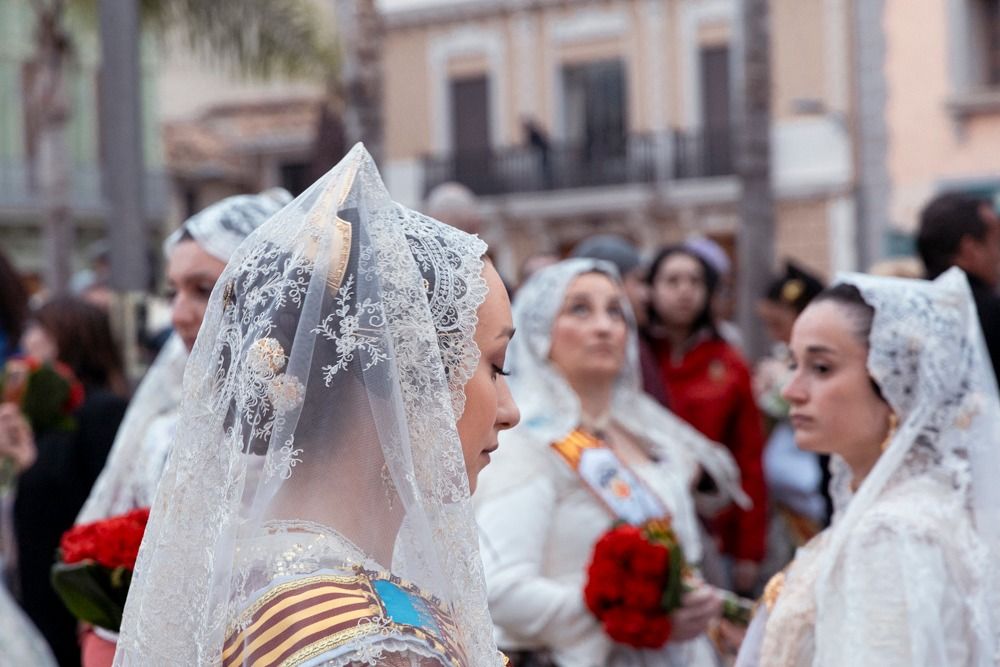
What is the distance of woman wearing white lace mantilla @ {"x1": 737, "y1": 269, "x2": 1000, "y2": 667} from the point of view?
313 cm

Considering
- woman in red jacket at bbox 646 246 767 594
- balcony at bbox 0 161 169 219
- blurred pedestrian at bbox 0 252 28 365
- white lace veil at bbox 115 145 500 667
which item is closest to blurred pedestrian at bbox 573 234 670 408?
woman in red jacket at bbox 646 246 767 594

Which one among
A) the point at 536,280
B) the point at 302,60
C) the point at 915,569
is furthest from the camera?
the point at 302,60

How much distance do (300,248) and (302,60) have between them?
13.7 meters

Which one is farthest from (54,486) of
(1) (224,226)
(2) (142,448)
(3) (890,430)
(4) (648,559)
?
(3) (890,430)

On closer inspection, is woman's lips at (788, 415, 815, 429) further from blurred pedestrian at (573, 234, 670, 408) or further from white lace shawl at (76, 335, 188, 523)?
blurred pedestrian at (573, 234, 670, 408)

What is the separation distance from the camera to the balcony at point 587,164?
24281 mm

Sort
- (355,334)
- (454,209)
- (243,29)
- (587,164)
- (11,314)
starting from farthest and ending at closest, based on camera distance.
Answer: (587,164)
(243,29)
(454,209)
(11,314)
(355,334)

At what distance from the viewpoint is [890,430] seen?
346 centimetres

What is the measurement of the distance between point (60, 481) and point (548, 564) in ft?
5.47

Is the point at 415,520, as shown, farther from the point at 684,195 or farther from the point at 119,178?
the point at 684,195

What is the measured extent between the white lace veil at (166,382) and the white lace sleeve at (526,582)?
0.94 metres

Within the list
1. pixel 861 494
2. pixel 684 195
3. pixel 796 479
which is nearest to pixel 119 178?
pixel 796 479

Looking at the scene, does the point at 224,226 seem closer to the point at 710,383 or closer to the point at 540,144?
the point at 710,383

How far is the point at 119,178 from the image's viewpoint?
6.22 metres
